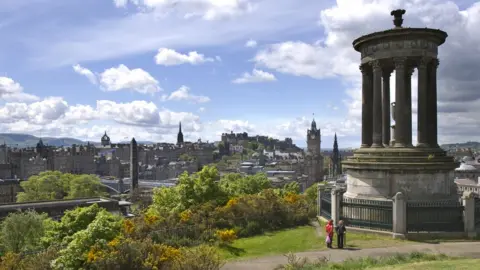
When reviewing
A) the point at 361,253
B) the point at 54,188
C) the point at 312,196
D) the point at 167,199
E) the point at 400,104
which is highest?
the point at 400,104

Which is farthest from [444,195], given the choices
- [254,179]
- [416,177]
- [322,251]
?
[254,179]

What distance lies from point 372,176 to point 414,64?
262 inches

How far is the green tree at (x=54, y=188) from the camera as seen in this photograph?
259ft

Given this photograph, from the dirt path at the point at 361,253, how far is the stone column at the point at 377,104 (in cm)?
657

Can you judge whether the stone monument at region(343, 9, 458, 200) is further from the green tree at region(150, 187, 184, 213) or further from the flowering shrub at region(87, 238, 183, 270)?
the green tree at region(150, 187, 184, 213)

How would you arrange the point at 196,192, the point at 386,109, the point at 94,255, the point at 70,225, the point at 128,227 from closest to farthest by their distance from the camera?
the point at 94,255 < the point at 128,227 < the point at 70,225 < the point at 386,109 < the point at 196,192

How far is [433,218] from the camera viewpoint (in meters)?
19.4

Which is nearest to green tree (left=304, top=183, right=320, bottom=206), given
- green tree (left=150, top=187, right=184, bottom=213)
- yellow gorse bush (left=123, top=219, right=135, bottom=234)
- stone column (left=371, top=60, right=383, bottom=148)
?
stone column (left=371, top=60, right=383, bottom=148)

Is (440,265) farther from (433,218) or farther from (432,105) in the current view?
(432,105)

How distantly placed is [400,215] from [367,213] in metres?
1.75

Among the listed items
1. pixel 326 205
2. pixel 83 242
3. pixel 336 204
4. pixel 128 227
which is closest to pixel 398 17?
pixel 336 204

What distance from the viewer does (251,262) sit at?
16391 mm

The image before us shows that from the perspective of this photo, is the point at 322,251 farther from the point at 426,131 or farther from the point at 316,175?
the point at 316,175

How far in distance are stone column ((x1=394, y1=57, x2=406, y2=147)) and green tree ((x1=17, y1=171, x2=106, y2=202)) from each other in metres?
69.4
